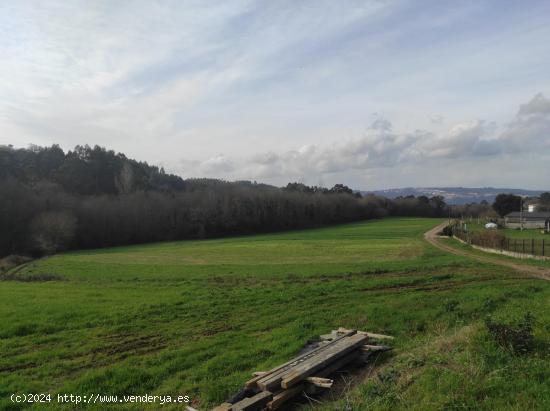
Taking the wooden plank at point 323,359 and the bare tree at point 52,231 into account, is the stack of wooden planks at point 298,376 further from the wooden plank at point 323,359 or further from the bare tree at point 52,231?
the bare tree at point 52,231

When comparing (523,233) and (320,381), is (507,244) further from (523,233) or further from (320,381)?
(320,381)

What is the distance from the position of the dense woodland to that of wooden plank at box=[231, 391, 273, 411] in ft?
255

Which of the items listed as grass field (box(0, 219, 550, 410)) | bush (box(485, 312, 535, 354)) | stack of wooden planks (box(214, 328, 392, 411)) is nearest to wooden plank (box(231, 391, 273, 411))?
stack of wooden planks (box(214, 328, 392, 411))

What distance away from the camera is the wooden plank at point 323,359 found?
7.95 m

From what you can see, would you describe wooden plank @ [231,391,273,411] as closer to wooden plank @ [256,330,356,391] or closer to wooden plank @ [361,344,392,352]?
wooden plank @ [256,330,356,391]

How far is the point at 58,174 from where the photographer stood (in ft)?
366

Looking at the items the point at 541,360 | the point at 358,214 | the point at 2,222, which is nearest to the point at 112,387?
the point at 541,360

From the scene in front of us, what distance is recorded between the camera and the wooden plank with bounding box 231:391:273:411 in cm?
727

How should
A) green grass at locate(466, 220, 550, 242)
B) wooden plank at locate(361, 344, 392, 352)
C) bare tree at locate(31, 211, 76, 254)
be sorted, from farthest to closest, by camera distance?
bare tree at locate(31, 211, 76, 254) < green grass at locate(466, 220, 550, 242) < wooden plank at locate(361, 344, 392, 352)

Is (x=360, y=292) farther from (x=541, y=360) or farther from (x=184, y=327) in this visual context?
(x=541, y=360)

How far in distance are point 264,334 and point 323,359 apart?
5028 mm

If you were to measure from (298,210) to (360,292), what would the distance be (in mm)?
→ 105932

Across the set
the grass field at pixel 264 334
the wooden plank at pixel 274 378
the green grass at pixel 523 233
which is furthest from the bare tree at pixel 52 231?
the wooden plank at pixel 274 378

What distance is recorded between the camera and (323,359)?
348 inches
